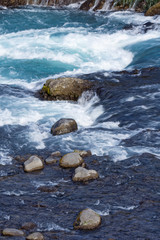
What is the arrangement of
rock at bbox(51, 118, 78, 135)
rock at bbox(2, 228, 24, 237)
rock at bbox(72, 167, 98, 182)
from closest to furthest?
1. rock at bbox(2, 228, 24, 237)
2. rock at bbox(72, 167, 98, 182)
3. rock at bbox(51, 118, 78, 135)

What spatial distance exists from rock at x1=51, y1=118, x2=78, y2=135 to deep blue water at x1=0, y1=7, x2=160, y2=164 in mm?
215

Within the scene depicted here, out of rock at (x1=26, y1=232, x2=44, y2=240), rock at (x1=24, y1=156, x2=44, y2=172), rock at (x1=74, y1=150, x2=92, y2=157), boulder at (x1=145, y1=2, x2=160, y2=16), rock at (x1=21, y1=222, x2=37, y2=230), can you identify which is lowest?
rock at (x1=24, y1=156, x2=44, y2=172)

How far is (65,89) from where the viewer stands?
518 inches

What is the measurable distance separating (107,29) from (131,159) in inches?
710

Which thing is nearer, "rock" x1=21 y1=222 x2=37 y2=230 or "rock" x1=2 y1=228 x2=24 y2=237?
"rock" x1=2 y1=228 x2=24 y2=237

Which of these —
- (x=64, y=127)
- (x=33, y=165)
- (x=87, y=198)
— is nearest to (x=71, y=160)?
(x=33, y=165)

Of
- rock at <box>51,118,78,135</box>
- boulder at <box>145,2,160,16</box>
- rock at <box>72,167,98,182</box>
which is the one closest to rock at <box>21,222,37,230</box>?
rock at <box>72,167,98,182</box>

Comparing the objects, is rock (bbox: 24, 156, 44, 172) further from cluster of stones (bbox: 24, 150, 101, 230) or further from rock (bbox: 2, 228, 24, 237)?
rock (bbox: 2, 228, 24, 237)

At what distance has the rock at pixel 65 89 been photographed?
43.2 ft

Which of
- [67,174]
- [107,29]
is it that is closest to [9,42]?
[107,29]

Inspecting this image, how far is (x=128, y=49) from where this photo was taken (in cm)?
1959

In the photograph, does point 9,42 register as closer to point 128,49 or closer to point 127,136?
point 128,49

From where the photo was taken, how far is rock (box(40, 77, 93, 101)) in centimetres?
1316

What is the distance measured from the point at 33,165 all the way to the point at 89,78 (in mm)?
7054
